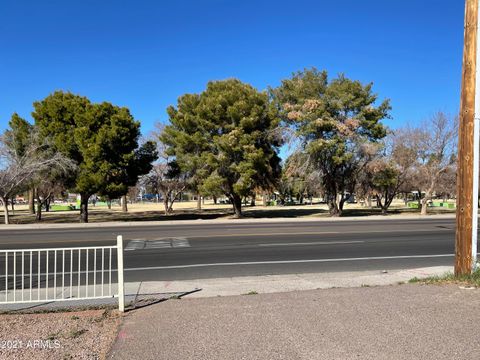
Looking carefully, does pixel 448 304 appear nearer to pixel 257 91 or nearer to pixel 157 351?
pixel 157 351

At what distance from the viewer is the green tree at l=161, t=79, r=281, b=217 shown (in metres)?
34.3

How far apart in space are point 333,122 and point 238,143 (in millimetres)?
7178

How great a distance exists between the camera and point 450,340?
15.2 feet

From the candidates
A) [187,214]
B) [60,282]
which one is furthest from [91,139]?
[60,282]

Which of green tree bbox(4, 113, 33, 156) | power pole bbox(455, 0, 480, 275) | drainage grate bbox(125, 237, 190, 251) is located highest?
green tree bbox(4, 113, 33, 156)

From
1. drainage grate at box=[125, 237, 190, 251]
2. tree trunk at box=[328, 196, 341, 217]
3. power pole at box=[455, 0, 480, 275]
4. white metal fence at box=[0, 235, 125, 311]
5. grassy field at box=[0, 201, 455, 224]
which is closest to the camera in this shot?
white metal fence at box=[0, 235, 125, 311]

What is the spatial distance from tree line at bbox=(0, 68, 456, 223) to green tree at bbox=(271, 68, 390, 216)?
8 cm

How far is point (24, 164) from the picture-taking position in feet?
94.5

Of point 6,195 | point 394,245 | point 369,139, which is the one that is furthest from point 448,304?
point 369,139

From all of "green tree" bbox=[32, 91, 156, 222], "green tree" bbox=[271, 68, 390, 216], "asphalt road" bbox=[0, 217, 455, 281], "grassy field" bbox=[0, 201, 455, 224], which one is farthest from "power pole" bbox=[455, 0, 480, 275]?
"grassy field" bbox=[0, 201, 455, 224]

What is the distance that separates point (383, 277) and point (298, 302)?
10.8 ft

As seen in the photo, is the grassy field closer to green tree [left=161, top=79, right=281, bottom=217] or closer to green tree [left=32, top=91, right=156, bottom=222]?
green tree [left=161, top=79, right=281, bottom=217]

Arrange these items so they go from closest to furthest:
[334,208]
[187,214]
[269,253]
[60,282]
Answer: [60,282]
[269,253]
[334,208]
[187,214]

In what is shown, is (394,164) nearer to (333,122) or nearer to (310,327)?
(333,122)
